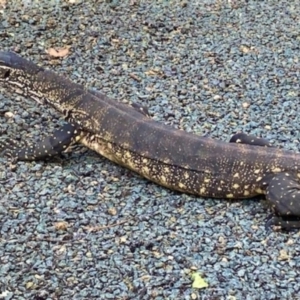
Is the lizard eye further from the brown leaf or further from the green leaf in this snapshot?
the green leaf

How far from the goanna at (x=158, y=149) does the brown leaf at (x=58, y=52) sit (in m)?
1.82

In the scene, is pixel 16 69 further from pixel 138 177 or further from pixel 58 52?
pixel 58 52

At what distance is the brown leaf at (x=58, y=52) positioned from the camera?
28.9ft

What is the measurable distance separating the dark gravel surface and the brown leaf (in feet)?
0.38

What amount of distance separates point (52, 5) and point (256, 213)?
215 inches

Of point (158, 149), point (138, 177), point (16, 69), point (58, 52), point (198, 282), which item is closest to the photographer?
point (198, 282)

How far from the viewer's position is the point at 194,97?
313 inches

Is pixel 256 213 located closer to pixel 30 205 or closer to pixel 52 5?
pixel 30 205

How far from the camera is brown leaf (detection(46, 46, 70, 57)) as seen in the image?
8.82m

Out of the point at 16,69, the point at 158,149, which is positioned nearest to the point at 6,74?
the point at 16,69

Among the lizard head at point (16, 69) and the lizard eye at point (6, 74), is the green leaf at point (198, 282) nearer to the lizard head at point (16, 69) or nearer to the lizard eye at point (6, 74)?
the lizard head at point (16, 69)

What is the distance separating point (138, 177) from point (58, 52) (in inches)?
121

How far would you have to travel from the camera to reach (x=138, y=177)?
21.4ft

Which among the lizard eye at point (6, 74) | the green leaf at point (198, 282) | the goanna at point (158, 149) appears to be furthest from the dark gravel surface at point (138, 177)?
the lizard eye at point (6, 74)
